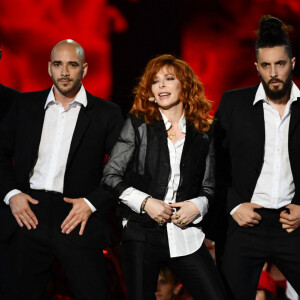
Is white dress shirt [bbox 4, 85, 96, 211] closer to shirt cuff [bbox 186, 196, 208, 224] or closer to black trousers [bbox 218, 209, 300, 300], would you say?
shirt cuff [bbox 186, 196, 208, 224]

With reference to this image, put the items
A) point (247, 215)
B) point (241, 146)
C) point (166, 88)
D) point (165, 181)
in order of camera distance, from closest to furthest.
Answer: point (165, 181) → point (166, 88) → point (247, 215) → point (241, 146)

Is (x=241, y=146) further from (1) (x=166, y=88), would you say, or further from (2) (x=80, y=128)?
(2) (x=80, y=128)

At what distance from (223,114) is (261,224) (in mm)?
696

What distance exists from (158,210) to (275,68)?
1.11 m

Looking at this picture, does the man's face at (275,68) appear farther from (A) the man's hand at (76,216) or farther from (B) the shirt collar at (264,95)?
(A) the man's hand at (76,216)

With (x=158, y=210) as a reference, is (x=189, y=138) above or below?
above

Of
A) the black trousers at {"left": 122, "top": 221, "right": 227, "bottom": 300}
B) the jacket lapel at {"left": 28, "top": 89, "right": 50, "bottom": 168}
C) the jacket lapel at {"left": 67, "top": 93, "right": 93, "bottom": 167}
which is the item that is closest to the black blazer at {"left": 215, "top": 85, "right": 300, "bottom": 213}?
the black trousers at {"left": 122, "top": 221, "right": 227, "bottom": 300}

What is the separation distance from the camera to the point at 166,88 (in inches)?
128

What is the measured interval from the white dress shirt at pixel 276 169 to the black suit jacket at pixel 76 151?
82cm

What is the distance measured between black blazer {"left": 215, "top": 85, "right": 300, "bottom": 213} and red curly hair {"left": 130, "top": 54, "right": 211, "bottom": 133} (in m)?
0.26

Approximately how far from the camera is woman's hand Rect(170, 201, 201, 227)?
10.1 ft

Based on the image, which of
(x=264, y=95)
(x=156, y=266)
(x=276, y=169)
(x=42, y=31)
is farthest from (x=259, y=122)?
(x=42, y=31)

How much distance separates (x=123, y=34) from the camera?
5477mm

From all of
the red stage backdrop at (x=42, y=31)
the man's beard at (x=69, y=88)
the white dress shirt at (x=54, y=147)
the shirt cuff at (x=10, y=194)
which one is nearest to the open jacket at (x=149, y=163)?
the white dress shirt at (x=54, y=147)
